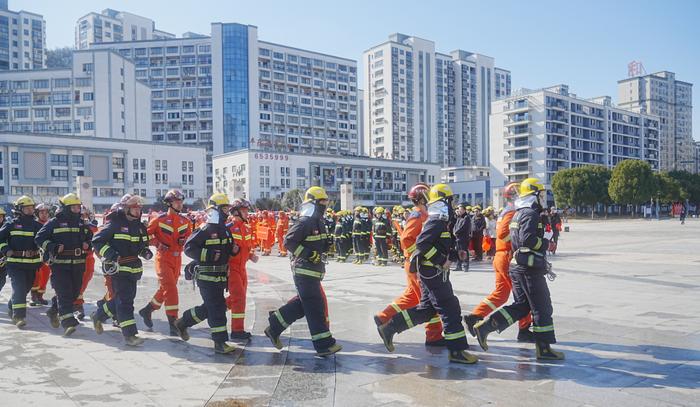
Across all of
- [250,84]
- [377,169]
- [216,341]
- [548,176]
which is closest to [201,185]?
[250,84]

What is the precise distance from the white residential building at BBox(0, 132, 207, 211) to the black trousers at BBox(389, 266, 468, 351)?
65.7m

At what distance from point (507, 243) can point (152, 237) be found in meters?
4.91

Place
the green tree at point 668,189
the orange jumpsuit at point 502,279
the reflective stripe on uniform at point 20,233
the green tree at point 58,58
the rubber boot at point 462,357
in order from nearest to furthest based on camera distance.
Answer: the rubber boot at point 462,357 → the orange jumpsuit at point 502,279 → the reflective stripe on uniform at point 20,233 → the green tree at point 668,189 → the green tree at point 58,58

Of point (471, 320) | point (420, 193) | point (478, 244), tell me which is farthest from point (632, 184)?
point (420, 193)

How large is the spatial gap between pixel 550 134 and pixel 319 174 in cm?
3997

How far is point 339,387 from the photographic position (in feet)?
18.0

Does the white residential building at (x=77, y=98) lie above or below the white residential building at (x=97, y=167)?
above

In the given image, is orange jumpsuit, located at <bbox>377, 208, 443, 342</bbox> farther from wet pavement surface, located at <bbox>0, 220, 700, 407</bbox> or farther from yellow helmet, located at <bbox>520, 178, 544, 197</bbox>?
yellow helmet, located at <bbox>520, 178, 544, 197</bbox>

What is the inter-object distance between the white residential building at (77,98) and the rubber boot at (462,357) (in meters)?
87.9

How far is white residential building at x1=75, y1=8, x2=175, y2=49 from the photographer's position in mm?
121500

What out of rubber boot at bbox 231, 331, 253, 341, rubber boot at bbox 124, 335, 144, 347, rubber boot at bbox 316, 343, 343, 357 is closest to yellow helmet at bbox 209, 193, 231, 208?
rubber boot at bbox 231, 331, 253, 341

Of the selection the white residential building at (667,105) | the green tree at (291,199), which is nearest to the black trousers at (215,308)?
the green tree at (291,199)

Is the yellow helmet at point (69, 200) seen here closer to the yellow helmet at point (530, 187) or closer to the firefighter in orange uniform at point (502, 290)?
the firefighter in orange uniform at point (502, 290)

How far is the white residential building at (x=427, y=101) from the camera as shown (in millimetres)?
118438
